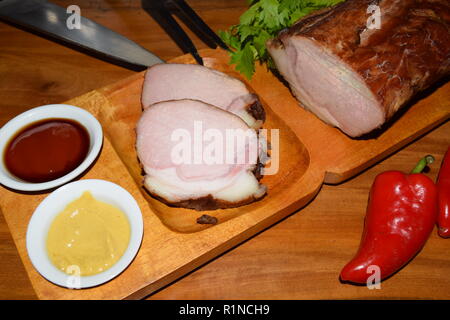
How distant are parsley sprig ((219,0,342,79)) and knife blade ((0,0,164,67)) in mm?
633

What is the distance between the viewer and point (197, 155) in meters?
2.37

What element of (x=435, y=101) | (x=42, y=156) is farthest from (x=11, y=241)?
(x=435, y=101)

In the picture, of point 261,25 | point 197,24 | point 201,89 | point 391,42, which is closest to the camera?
point 391,42

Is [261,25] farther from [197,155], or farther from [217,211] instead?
[217,211]

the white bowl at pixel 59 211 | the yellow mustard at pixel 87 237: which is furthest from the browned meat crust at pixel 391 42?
the yellow mustard at pixel 87 237

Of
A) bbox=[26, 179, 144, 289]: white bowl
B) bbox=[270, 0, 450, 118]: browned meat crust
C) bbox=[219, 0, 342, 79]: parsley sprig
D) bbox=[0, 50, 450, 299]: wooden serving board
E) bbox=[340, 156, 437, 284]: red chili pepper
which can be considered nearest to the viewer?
bbox=[26, 179, 144, 289]: white bowl

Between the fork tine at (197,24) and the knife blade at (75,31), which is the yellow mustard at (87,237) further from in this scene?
the fork tine at (197,24)

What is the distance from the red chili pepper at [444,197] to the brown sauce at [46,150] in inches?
88.4

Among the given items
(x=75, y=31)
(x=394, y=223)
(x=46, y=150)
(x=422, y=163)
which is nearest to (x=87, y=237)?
(x=46, y=150)

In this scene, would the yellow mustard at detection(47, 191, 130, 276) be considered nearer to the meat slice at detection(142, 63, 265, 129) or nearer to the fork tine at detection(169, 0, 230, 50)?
the meat slice at detection(142, 63, 265, 129)

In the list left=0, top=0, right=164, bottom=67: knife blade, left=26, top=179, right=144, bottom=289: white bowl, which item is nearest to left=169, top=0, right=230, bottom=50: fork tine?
left=0, top=0, right=164, bottom=67: knife blade

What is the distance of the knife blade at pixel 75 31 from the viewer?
3.08m

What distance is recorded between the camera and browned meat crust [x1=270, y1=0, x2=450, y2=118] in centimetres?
241

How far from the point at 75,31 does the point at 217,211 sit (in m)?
1.93
